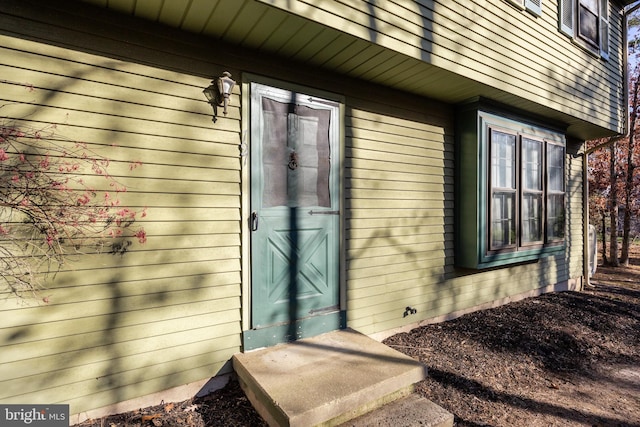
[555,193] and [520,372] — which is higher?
[555,193]

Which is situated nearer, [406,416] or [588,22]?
[406,416]

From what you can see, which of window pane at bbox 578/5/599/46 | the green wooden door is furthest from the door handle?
window pane at bbox 578/5/599/46

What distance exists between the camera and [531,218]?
460 cm

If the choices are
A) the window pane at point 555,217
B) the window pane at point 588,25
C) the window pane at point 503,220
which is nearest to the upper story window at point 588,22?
the window pane at point 588,25

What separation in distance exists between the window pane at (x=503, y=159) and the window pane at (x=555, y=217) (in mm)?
1073

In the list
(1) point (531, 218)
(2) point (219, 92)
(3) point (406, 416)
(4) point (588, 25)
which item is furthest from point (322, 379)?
(4) point (588, 25)

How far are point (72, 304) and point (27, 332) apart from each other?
26 cm

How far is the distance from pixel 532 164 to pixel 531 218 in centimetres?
77

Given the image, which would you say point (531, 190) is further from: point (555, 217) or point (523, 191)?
point (555, 217)

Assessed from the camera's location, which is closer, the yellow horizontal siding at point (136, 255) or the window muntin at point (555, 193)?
the yellow horizontal siding at point (136, 255)

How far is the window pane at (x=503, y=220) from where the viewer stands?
163 inches

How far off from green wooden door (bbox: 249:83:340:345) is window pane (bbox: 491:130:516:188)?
224 cm

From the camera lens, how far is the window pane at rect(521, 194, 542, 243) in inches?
176

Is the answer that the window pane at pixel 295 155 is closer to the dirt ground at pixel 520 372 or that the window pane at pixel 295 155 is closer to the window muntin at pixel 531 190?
the dirt ground at pixel 520 372
